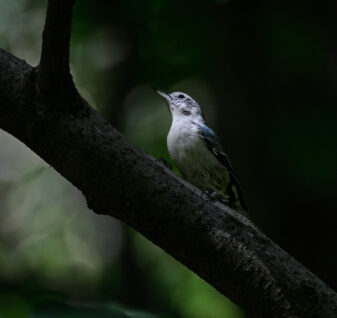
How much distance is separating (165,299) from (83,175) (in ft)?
14.6

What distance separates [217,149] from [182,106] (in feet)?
3.47

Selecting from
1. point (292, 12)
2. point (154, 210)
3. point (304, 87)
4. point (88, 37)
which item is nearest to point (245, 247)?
point (154, 210)

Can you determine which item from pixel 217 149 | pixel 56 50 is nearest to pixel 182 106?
pixel 217 149

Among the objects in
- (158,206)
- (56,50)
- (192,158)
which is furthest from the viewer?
(192,158)

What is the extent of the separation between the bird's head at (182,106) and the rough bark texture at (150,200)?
3.75 meters

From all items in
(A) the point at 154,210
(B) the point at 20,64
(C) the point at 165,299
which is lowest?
(A) the point at 154,210

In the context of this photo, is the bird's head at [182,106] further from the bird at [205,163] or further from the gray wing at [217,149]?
the bird at [205,163]

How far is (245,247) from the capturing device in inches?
94.3

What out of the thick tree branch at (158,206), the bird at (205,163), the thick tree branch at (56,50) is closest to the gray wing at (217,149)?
the bird at (205,163)

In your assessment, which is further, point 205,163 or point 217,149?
point 217,149

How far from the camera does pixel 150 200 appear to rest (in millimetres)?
2285

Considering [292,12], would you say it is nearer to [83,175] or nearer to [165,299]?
[83,175]

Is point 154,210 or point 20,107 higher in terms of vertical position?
point 20,107

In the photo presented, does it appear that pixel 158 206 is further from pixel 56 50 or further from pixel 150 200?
pixel 56 50
